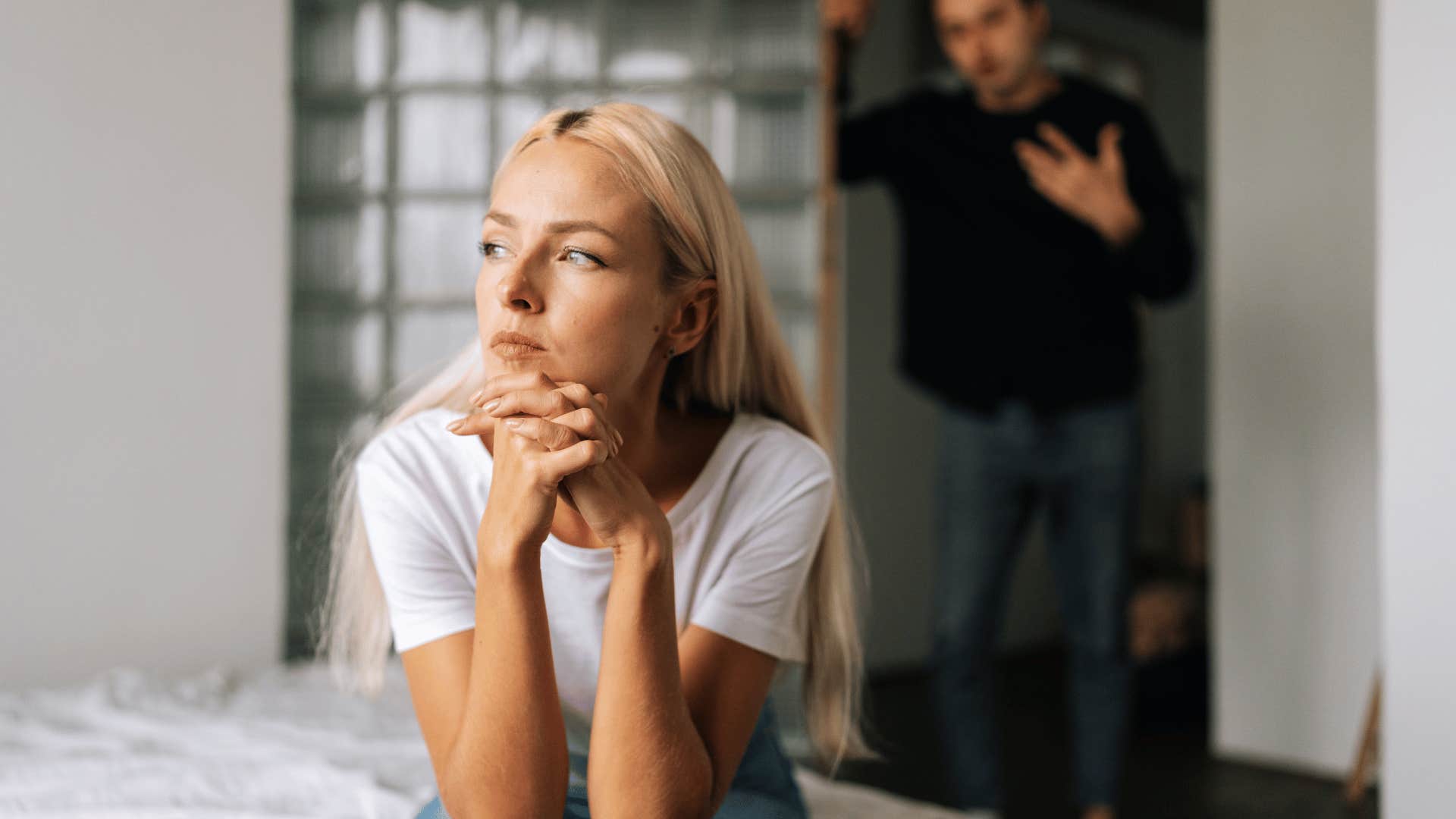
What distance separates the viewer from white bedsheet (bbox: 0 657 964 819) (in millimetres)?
1351

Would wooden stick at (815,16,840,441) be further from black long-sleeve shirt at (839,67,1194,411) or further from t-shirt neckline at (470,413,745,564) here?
t-shirt neckline at (470,413,745,564)

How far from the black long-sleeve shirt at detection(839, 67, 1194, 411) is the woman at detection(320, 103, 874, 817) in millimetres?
1074

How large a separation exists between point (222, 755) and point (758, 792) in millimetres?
727

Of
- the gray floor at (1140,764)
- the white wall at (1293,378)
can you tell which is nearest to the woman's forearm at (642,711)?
the gray floor at (1140,764)

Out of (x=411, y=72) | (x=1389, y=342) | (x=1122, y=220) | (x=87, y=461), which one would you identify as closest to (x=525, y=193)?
(x=1389, y=342)

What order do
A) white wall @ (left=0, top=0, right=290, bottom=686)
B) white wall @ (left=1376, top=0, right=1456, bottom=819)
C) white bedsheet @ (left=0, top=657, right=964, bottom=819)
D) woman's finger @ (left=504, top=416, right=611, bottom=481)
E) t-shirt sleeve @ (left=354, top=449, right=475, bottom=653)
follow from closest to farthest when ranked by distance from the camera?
1. woman's finger @ (left=504, top=416, right=611, bottom=481)
2. t-shirt sleeve @ (left=354, top=449, right=475, bottom=653)
3. white bedsheet @ (left=0, top=657, right=964, bottom=819)
4. white wall @ (left=1376, top=0, right=1456, bottom=819)
5. white wall @ (left=0, top=0, right=290, bottom=686)

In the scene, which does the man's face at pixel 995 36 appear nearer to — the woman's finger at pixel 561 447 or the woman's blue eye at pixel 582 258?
the woman's blue eye at pixel 582 258

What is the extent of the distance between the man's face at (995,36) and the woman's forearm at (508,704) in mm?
1653

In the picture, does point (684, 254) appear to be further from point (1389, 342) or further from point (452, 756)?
point (1389, 342)

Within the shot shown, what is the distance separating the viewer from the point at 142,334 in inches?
95.4

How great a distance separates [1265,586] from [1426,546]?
1.42 metres

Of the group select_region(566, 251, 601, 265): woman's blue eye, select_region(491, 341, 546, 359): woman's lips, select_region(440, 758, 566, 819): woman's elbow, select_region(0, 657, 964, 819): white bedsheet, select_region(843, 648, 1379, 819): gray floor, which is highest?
select_region(566, 251, 601, 265): woman's blue eye

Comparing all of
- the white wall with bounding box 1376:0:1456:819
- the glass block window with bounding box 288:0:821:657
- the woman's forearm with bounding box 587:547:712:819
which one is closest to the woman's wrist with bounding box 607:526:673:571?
the woman's forearm with bounding box 587:547:712:819

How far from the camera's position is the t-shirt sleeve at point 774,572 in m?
1.16
